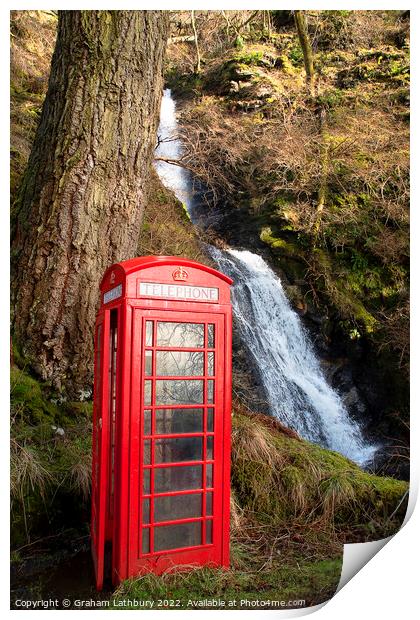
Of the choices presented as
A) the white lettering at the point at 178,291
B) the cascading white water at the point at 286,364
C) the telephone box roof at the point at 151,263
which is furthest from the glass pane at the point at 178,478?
the cascading white water at the point at 286,364

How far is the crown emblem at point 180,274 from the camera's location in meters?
2.26

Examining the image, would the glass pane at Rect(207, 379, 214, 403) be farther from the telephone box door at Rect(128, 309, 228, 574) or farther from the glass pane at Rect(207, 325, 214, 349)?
the glass pane at Rect(207, 325, 214, 349)

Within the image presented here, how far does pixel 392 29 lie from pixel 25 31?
3746mm

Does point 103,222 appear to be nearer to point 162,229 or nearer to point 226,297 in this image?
point 226,297

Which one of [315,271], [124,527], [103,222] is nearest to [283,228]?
[315,271]

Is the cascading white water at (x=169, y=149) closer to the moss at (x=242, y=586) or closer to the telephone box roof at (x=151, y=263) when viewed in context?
the telephone box roof at (x=151, y=263)

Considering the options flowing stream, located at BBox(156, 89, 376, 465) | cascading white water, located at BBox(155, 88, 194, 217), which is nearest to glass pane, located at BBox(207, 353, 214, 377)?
flowing stream, located at BBox(156, 89, 376, 465)

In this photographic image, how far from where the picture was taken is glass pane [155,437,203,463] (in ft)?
7.35

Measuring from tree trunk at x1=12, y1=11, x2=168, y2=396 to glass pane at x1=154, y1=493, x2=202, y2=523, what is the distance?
136 cm

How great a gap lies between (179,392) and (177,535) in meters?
0.72

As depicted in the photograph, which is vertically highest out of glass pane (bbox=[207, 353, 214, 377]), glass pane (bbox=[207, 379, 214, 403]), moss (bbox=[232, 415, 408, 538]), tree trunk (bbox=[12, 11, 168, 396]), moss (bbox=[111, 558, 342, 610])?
tree trunk (bbox=[12, 11, 168, 396])

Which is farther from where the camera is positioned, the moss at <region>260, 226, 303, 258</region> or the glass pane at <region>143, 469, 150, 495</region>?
the moss at <region>260, 226, 303, 258</region>

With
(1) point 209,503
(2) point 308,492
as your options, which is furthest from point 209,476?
(2) point 308,492

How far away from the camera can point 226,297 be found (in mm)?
2393
